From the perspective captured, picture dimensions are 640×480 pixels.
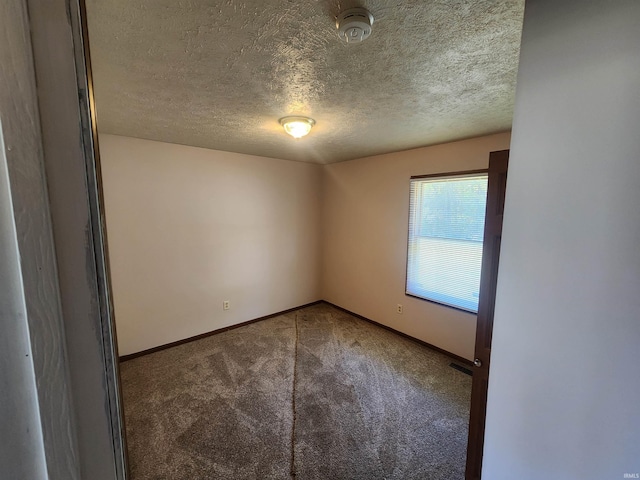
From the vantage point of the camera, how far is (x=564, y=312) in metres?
0.79

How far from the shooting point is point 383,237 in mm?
3627

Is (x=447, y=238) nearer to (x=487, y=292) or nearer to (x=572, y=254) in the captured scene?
(x=487, y=292)

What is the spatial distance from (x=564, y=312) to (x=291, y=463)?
5.97 feet

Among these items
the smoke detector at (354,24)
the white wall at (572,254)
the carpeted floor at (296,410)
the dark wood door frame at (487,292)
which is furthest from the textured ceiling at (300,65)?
the carpeted floor at (296,410)

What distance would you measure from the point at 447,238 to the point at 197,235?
2981mm

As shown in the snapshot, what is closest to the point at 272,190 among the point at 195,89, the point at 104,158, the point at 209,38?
the point at 104,158

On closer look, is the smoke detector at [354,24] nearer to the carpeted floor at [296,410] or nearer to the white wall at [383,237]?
the white wall at [383,237]

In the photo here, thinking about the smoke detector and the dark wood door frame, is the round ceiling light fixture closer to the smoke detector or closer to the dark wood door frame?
the smoke detector

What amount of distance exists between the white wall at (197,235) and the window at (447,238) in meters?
1.80

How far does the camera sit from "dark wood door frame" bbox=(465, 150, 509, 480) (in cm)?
138

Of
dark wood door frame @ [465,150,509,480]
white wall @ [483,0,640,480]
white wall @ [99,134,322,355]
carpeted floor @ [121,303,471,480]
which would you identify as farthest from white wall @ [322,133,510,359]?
white wall @ [483,0,640,480]

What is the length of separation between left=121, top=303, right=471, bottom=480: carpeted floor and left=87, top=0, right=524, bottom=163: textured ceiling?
240 centimetres

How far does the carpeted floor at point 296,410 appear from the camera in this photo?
1728mm

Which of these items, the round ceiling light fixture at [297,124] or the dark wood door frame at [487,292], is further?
the round ceiling light fixture at [297,124]
